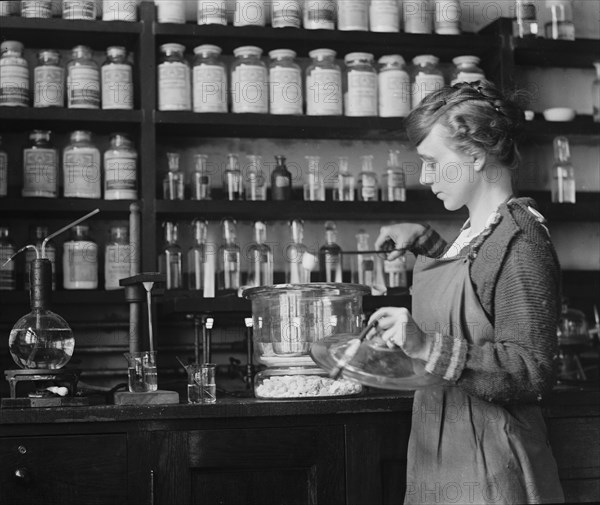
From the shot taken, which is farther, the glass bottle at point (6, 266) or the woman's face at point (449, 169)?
the glass bottle at point (6, 266)

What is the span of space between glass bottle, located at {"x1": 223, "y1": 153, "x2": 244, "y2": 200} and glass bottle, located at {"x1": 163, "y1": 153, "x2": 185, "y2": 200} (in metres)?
0.13

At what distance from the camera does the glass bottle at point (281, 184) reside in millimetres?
2658

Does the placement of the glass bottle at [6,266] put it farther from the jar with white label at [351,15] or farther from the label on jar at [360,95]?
the jar with white label at [351,15]

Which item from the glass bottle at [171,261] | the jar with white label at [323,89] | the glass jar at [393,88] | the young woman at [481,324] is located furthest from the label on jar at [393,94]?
the young woman at [481,324]

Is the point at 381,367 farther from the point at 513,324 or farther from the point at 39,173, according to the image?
the point at 39,173

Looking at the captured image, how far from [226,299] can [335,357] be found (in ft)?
2.80

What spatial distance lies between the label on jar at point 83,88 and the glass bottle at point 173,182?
0.25 m

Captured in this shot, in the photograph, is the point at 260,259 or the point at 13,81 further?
the point at 260,259

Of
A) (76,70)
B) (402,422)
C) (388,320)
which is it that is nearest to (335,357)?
(388,320)

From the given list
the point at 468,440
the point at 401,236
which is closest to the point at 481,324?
the point at 468,440

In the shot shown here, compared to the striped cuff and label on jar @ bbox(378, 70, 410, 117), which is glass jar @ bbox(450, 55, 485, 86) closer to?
label on jar @ bbox(378, 70, 410, 117)

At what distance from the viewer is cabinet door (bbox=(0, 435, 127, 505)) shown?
1.88 meters

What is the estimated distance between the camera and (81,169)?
8.46 feet

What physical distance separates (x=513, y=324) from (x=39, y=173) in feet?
4.87
